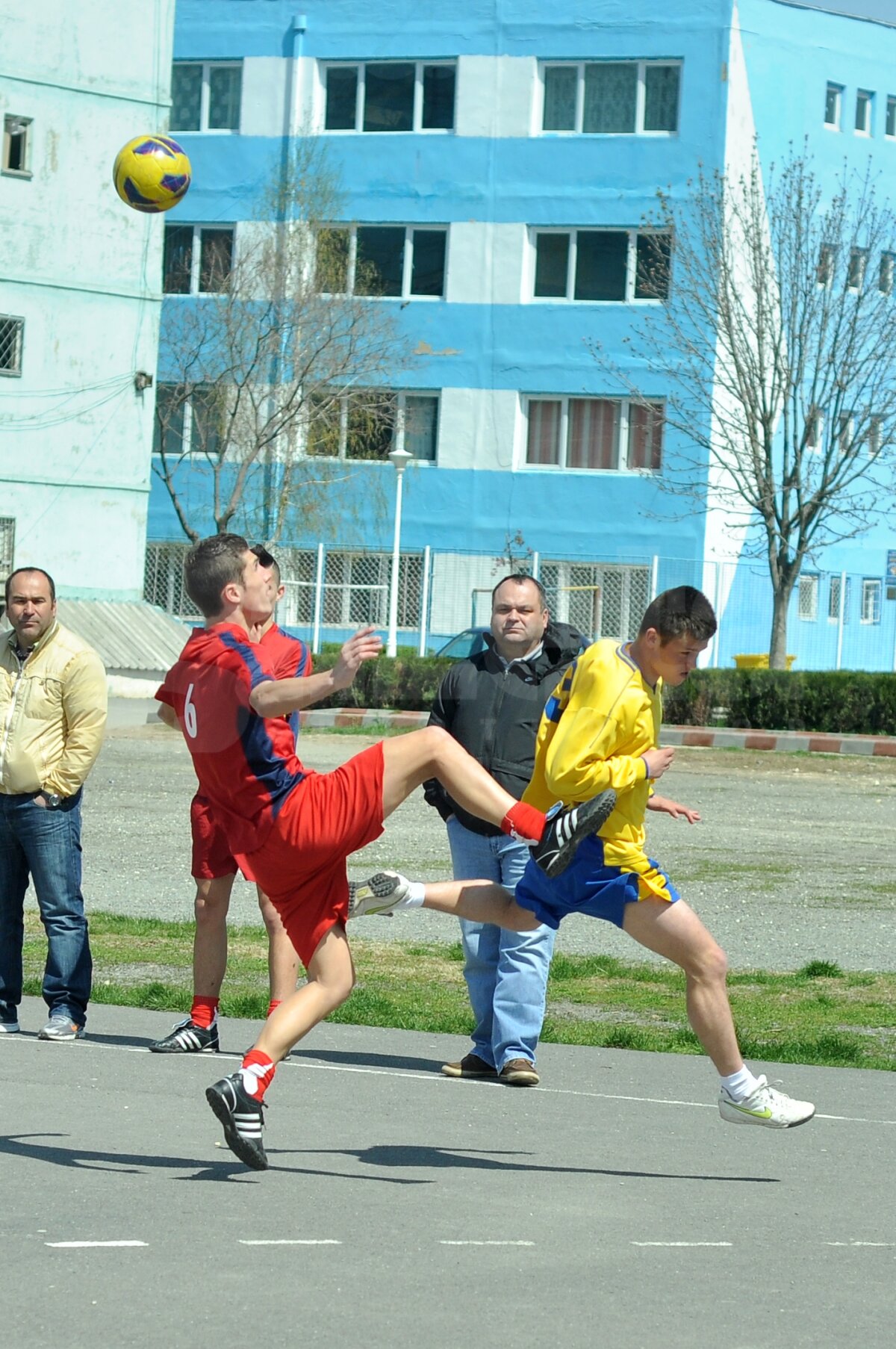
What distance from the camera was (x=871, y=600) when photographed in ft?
161

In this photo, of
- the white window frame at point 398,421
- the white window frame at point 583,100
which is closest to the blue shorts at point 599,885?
the white window frame at point 398,421

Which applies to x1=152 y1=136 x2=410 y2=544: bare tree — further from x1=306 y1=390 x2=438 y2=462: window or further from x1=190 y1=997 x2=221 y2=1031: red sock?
x1=190 y1=997 x2=221 y2=1031: red sock

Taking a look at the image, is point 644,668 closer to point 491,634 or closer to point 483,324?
point 491,634

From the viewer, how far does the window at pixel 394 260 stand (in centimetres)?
4928

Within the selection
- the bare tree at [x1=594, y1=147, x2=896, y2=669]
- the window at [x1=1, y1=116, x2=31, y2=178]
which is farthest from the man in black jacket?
the window at [x1=1, y1=116, x2=31, y2=178]

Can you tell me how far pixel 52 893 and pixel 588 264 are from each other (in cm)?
4068

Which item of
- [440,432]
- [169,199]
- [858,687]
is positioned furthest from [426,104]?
[169,199]

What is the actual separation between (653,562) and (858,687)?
921cm

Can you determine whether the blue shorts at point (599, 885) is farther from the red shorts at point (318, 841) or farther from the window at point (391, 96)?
the window at point (391, 96)

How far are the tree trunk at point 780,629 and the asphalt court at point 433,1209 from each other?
31050 millimetres

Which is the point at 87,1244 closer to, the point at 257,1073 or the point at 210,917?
the point at 257,1073

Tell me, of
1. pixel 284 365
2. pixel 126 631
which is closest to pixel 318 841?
pixel 126 631

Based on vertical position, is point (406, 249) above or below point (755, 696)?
above

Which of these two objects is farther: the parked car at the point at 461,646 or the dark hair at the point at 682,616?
the parked car at the point at 461,646
